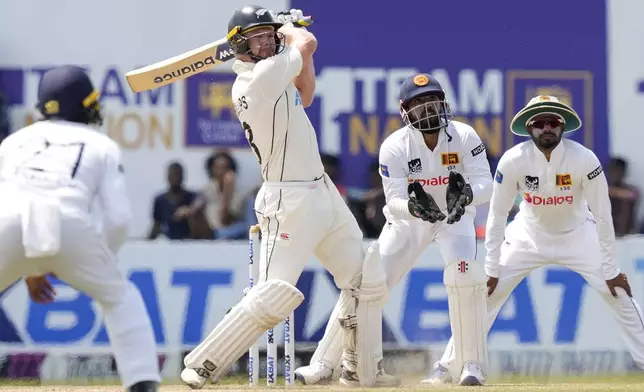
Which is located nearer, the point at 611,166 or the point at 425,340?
the point at 425,340

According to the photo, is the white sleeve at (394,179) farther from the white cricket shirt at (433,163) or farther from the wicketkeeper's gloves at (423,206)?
the wicketkeeper's gloves at (423,206)

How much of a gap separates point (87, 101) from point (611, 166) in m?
6.54

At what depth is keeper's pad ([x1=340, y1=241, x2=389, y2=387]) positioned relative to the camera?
23.9 ft

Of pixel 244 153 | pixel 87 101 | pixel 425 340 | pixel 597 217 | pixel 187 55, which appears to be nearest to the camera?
pixel 87 101

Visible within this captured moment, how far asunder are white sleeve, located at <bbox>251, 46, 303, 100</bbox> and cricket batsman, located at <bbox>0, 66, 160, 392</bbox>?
126 cm

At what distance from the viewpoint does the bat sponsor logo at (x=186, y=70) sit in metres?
7.67

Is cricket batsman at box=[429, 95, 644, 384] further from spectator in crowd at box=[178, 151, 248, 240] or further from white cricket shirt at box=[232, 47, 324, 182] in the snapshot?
spectator in crowd at box=[178, 151, 248, 240]

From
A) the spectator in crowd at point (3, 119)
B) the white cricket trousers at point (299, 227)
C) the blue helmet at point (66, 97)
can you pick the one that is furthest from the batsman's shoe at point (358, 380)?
the spectator in crowd at point (3, 119)

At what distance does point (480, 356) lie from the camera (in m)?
7.75

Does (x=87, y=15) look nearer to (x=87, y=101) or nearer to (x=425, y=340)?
(x=425, y=340)

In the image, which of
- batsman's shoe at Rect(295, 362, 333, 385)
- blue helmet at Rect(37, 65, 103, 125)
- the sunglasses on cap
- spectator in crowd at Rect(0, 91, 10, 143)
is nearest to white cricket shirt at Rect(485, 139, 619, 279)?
the sunglasses on cap

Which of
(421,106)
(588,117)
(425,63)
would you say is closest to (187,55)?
(421,106)

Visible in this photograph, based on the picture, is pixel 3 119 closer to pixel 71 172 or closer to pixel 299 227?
pixel 299 227

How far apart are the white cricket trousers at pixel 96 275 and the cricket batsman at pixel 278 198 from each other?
4.23 ft
